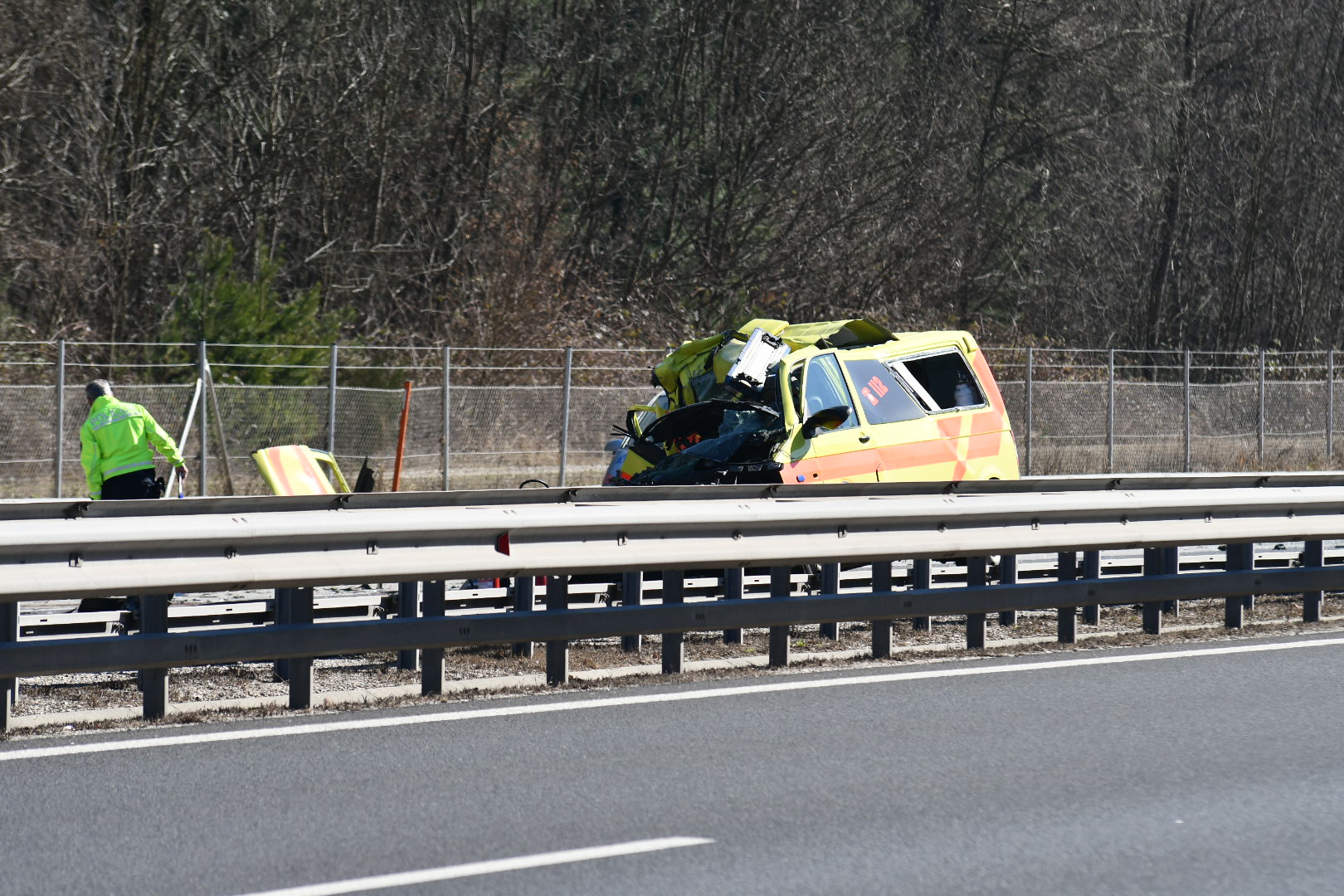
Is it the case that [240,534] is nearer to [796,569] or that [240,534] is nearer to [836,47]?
[796,569]

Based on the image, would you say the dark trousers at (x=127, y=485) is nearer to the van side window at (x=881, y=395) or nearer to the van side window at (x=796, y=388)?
the van side window at (x=796, y=388)

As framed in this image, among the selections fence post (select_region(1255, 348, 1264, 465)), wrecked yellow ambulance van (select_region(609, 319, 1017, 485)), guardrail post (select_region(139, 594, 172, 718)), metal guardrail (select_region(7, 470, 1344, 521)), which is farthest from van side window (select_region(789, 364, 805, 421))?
fence post (select_region(1255, 348, 1264, 465))

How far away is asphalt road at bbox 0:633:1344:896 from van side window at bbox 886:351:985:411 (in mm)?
4591

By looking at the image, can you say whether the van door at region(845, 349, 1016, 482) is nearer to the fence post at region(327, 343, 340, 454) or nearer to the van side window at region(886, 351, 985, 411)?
the van side window at region(886, 351, 985, 411)

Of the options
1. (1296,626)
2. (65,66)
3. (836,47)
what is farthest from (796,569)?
(836,47)

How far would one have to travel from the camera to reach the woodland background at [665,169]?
2577cm

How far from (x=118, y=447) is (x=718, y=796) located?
7.09m

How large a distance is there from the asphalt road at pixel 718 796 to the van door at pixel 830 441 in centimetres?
327

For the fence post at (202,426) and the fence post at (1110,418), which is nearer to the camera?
the fence post at (202,426)

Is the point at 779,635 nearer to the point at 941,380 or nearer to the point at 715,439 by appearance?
the point at 715,439

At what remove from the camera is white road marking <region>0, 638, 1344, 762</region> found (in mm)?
6535

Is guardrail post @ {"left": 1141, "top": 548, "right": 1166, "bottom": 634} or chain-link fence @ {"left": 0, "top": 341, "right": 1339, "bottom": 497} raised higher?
chain-link fence @ {"left": 0, "top": 341, "right": 1339, "bottom": 497}

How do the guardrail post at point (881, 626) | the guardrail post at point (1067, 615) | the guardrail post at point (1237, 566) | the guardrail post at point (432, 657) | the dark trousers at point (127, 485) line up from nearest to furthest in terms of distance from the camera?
the guardrail post at point (432, 657) → the guardrail post at point (881, 626) → the guardrail post at point (1067, 615) → the guardrail post at point (1237, 566) → the dark trousers at point (127, 485)

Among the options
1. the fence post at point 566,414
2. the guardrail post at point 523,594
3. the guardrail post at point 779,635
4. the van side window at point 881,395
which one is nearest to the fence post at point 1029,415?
the fence post at point 566,414
